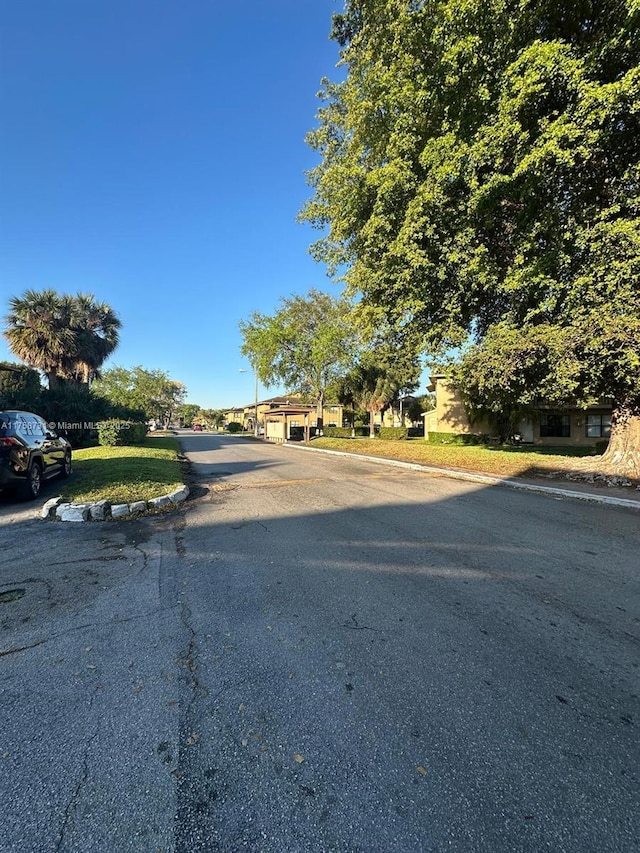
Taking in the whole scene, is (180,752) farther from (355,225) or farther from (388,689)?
(355,225)

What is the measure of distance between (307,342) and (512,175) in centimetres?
2460

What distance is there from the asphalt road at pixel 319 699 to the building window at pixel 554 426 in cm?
2540

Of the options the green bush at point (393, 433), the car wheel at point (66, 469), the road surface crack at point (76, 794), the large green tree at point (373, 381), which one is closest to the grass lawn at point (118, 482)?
the car wheel at point (66, 469)

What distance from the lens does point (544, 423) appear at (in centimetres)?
2806

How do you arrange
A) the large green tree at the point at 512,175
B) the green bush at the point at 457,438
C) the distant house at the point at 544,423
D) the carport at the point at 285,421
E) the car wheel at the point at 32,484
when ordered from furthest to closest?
1. the carport at the point at 285,421
2. the distant house at the point at 544,423
3. the green bush at the point at 457,438
4. the large green tree at the point at 512,175
5. the car wheel at the point at 32,484

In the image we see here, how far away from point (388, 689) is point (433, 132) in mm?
13006

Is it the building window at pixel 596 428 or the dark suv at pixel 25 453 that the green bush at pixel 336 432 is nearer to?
the building window at pixel 596 428

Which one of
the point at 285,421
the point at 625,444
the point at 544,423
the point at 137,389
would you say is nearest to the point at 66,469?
the point at 625,444

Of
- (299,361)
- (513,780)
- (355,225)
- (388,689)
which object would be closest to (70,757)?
(388,689)

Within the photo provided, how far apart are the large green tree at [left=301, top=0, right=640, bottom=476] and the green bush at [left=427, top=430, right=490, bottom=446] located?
14357 mm

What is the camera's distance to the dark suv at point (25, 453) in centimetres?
746

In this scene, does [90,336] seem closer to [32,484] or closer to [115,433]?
[115,433]

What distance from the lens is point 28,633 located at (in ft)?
10.6

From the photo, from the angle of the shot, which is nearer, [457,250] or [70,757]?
[70,757]
